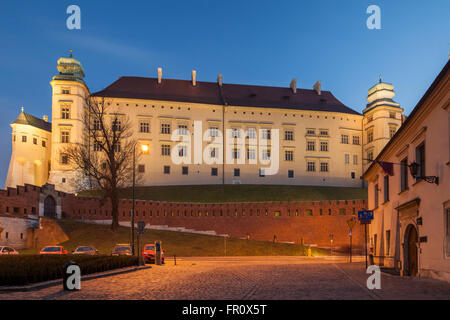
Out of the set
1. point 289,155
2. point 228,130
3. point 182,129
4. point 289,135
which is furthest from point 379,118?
point 182,129

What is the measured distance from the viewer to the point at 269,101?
82.4 m

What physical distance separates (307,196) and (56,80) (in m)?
38.1

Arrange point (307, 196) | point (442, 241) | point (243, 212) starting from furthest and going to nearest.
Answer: point (307, 196) → point (243, 212) → point (442, 241)

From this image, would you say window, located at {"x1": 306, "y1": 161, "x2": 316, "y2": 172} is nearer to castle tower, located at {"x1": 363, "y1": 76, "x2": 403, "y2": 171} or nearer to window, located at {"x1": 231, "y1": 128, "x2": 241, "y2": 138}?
castle tower, located at {"x1": 363, "y1": 76, "x2": 403, "y2": 171}

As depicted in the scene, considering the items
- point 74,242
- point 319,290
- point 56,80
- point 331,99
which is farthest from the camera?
point 331,99

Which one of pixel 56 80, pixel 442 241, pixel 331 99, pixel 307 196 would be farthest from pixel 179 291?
pixel 331 99

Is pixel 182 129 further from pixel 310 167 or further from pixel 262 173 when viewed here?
pixel 310 167

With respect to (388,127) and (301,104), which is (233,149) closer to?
(301,104)

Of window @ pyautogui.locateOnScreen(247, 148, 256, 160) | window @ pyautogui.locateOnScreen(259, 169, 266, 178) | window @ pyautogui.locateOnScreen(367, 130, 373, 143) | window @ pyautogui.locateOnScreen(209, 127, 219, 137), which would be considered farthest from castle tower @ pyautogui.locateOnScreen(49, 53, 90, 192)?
window @ pyautogui.locateOnScreen(367, 130, 373, 143)

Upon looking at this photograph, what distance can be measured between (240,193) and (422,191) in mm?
49110

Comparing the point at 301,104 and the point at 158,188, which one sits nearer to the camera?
the point at 158,188

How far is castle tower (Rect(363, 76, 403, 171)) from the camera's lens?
78.2 m

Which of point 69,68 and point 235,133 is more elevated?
point 69,68

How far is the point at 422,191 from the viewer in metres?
17.4
